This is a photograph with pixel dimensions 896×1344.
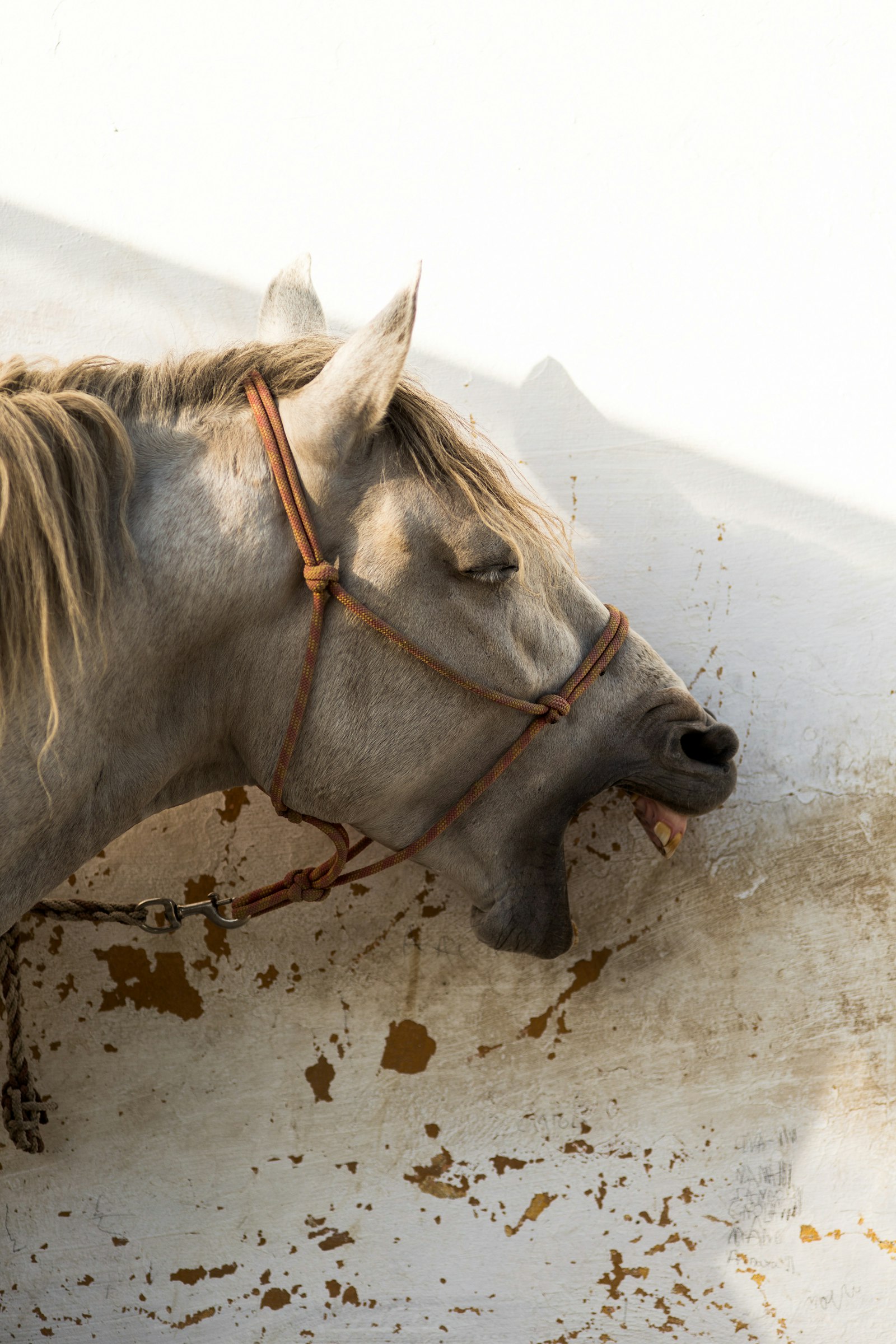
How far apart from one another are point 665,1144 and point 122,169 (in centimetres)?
211

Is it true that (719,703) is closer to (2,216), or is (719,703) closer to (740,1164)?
(740,1164)

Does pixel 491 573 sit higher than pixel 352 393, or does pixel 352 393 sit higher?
pixel 352 393

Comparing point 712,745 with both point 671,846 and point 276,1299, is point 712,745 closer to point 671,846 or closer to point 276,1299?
point 671,846

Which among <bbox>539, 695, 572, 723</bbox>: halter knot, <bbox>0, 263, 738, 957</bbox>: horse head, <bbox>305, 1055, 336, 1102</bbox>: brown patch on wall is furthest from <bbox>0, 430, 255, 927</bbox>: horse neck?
<bbox>305, 1055, 336, 1102</bbox>: brown patch on wall

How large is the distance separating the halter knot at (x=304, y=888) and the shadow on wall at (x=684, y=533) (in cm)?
75

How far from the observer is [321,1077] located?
157cm

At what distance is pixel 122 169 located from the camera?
1.67 m

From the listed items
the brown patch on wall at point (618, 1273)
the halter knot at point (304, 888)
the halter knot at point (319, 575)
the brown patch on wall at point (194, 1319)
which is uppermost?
the halter knot at point (319, 575)

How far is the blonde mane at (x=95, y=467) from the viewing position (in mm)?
984

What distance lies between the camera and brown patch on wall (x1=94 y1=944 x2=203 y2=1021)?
1591mm

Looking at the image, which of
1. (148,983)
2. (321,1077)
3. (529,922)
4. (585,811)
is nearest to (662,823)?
(585,811)

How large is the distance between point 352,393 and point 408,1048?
1.17 m

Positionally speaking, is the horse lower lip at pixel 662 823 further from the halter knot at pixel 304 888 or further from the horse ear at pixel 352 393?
the horse ear at pixel 352 393

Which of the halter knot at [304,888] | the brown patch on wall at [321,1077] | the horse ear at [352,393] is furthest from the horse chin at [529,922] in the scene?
the horse ear at [352,393]
